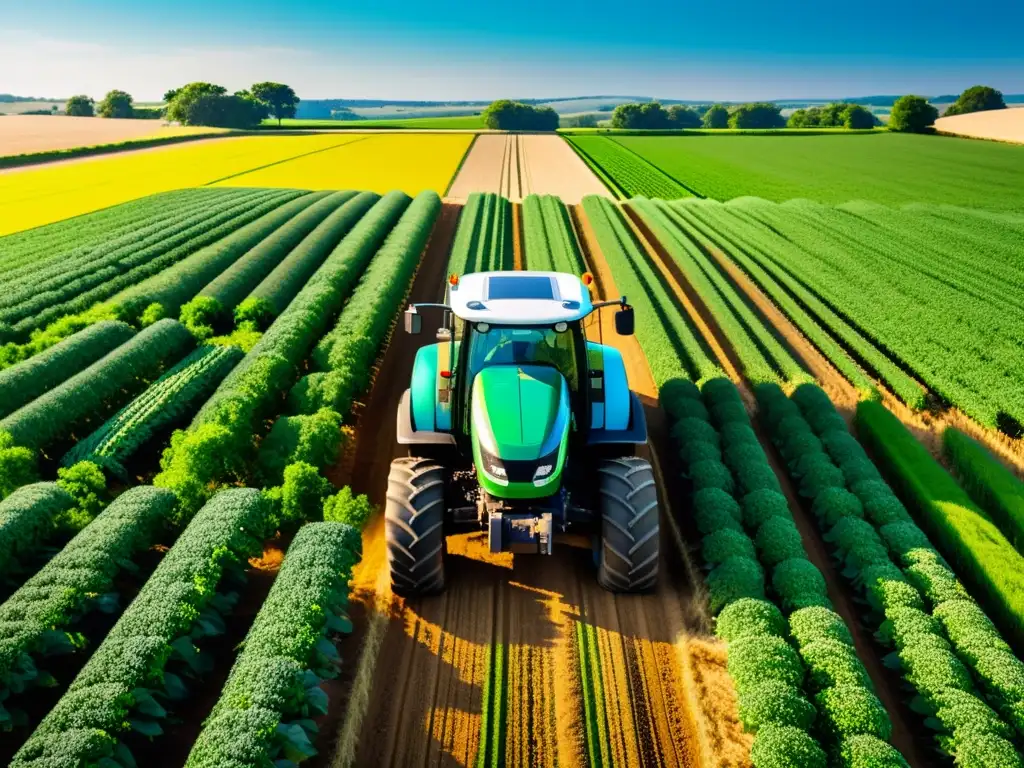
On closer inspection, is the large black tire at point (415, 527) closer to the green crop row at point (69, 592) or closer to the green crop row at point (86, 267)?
the green crop row at point (69, 592)

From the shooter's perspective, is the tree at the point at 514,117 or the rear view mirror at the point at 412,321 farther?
the tree at the point at 514,117

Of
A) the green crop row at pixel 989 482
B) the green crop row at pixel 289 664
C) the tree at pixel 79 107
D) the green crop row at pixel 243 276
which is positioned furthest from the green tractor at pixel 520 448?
the tree at pixel 79 107

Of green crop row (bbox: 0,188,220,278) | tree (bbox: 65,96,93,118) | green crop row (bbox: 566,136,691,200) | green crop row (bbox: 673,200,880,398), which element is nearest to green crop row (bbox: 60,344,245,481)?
green crop row (bbox: 0,188,220,278)

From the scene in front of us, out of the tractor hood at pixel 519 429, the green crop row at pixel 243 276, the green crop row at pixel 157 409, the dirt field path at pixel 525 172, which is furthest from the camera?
the dirt field path at pixel 525 172

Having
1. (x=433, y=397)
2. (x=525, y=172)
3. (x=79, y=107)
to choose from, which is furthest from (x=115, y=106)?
(x=433, y=397)

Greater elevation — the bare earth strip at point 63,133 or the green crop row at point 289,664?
the bare earth strip at point 63,133

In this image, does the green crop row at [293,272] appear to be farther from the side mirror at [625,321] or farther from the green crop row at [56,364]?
the side mirror at [625,321]

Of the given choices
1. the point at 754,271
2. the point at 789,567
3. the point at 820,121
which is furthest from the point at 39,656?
→ the point at 820,121

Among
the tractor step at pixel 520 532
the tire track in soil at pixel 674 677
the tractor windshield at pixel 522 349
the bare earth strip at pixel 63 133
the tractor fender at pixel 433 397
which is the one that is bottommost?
the tire track in soil at pixel 674 677

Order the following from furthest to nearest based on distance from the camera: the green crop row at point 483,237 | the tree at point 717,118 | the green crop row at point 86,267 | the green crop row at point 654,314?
1. the tree at point 717,118
2. the green crop row at point 483,237
3. the green crop row at point 86,267
4. the green crop row at point 654,314
